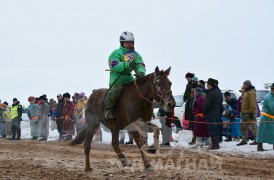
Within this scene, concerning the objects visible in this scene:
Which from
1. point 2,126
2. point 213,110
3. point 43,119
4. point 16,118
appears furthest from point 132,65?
point 2,126

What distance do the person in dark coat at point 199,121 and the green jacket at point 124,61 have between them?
20.5ft

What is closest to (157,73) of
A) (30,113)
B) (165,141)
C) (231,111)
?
(165,141)

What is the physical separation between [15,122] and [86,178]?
19.4m

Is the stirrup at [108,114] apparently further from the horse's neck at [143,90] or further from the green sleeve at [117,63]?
the green sleeve at [117,63]

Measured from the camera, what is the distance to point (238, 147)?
1597cm

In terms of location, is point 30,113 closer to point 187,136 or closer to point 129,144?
point 129,144

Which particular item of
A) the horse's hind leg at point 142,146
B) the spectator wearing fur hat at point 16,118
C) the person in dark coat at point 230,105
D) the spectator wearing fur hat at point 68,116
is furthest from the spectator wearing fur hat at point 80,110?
the horse's hind leg at point 142,146

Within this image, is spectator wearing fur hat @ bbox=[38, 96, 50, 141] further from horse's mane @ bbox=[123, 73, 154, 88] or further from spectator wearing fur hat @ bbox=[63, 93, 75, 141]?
horse's mane @ bbox=[123, 73, 154, 88]

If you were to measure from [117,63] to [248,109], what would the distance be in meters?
7.24

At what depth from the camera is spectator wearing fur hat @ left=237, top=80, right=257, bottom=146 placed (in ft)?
52.6

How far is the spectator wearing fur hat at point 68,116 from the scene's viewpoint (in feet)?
77.1

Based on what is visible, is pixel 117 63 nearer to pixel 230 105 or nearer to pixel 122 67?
pixel 122 67

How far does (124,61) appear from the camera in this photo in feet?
34.2

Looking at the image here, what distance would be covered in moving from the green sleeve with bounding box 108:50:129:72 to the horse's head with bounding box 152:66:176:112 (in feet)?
2.65
